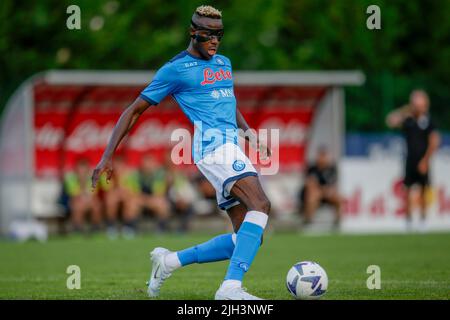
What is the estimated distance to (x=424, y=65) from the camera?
30.9 meters

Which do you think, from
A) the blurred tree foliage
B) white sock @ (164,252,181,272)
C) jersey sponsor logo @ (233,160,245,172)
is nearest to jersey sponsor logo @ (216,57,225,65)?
jersey sponsor logo @ (233,160,245,172)

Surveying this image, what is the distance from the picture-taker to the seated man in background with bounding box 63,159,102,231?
21266mm

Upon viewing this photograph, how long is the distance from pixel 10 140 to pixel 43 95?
Answer: 1.25m

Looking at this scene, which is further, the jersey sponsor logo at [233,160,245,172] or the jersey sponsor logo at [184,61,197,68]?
the jersey sponsor logo at [184,61,197,68]

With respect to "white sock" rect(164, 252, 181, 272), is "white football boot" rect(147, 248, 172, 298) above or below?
below

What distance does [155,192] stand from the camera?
22141mm

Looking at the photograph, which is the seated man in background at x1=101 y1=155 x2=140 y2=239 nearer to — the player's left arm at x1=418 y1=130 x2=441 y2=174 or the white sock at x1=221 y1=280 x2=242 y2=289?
the player's left arm at x1=418 y1=130 x2=441 y2=174

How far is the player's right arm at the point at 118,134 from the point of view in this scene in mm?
8805

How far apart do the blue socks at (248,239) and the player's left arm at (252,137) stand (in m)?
1.08

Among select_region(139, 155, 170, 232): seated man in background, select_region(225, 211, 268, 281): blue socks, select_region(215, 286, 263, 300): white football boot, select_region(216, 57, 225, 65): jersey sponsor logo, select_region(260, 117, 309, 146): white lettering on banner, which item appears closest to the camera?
select_region(215, 286, 263, 300): white football boot

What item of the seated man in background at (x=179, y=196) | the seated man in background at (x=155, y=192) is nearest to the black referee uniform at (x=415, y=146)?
the seated man in background at (x=179, y=196)

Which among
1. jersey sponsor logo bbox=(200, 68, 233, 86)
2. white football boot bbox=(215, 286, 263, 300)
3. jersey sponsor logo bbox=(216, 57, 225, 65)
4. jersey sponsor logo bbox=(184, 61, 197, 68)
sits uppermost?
jersey sponsor logo bbox=(216, 57, 225, 65)

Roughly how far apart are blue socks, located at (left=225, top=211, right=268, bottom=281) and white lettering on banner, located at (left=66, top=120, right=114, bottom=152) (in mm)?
14141
